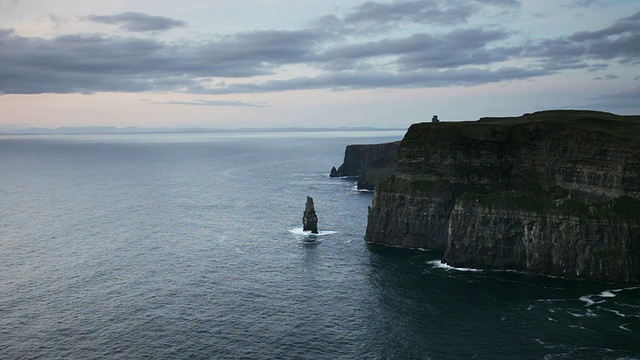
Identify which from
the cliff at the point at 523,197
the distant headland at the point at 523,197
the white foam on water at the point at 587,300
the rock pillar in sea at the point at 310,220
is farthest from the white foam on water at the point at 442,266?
the rock pillar in sea at the point at 310,220

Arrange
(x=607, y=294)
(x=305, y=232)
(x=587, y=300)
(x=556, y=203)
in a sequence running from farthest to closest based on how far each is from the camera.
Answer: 1. (x=305, y=232)
2. (x=556, y=203)
3. (x=607, y=294)
4. (x=587, y=300)

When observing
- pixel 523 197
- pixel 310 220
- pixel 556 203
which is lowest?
pixel 310 220

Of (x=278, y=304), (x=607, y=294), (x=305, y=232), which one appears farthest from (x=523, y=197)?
(x=305, y=232)

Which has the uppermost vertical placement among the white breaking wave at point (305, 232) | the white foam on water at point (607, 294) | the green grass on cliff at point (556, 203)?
the green grass on cliff at point (556, 203)

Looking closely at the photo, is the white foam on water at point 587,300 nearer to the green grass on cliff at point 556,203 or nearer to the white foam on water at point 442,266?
the green grass on cliff at point 556,203

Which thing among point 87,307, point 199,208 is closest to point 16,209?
point 199,208

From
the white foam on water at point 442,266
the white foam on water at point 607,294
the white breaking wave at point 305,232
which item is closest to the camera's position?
the white foam on water at point 607,294

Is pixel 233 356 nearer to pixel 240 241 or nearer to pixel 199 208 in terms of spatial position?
pixel 240 241

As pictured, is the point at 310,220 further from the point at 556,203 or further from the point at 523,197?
the point at 556,203
